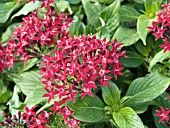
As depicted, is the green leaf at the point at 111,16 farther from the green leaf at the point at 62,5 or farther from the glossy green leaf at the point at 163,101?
the glossy green leaf at the point at 163,101

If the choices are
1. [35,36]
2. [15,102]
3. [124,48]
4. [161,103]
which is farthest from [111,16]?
[15,102]

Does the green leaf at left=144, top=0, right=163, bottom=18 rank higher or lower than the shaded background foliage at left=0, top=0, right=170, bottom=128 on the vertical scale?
higher

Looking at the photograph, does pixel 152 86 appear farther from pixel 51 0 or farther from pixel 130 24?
pixel 51 0

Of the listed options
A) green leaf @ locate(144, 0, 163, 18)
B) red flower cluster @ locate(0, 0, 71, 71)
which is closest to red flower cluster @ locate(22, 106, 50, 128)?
red flower cluster @ locate(0, 0, 71, 71)

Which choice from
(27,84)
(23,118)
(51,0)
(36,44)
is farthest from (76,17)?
(23,118)

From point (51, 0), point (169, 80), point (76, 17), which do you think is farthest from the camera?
point (76, 17)

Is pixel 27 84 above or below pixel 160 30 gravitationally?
below

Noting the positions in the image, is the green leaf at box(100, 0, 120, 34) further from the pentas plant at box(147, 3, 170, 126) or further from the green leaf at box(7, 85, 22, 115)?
the green leaf at box(7, 85, 22, 115)
